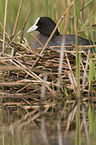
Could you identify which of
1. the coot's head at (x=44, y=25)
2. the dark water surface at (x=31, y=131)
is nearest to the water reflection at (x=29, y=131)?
the dark water surface at (x=31, y=131)

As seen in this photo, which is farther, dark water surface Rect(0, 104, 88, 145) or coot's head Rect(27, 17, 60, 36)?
coot's head Rect(27, 17, 60, 36)

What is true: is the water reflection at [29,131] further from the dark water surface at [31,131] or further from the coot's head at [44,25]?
the coot's head at [44,25]

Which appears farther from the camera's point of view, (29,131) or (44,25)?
(44,25)

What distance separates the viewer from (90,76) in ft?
7.97

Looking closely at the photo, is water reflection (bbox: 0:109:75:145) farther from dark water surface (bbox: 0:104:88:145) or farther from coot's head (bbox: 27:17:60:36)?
coot's head (bbox: 27:17:60:36)

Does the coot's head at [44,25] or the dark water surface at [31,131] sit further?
the coot's head at [44,25]

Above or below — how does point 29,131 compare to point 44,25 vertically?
below

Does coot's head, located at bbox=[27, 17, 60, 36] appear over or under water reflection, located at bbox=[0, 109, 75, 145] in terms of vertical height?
over

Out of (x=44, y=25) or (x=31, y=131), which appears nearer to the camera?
(x=31, y=131)

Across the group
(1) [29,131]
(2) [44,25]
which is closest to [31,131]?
(1) [29,131]

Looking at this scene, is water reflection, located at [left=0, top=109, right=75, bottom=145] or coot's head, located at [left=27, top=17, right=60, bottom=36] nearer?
water reflection, located at [left=0, top=109, right=75, bottom=145]

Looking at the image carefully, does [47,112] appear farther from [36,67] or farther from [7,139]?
[36,67]

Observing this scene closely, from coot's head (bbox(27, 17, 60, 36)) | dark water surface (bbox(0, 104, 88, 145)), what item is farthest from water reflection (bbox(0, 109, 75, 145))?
coot's head (bbox(27, 17, 60, 36))

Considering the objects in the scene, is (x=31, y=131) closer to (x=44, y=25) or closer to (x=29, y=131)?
(x=29, y=131)
